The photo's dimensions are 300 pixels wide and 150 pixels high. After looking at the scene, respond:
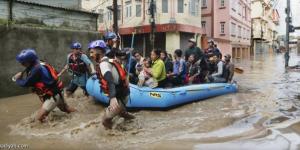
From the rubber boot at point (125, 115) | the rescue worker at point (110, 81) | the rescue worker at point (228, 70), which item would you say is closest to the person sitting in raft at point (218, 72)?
the rescue worker at point (228, 70)

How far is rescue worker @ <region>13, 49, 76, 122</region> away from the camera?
6.52m

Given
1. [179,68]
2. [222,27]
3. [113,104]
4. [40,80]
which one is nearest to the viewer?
[113,104]

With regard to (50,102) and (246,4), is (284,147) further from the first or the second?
(246,4)

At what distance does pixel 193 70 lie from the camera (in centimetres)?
1098

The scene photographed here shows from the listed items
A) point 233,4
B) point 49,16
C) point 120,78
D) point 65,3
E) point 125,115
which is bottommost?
point 125,115

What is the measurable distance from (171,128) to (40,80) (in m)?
2.55

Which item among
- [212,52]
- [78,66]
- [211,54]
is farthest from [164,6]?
[78,66]

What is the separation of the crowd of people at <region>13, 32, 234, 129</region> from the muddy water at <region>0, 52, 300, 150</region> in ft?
1.01

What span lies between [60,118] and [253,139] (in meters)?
3.84

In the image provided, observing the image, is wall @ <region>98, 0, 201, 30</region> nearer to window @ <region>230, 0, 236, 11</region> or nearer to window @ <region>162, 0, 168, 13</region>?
window @ <region>162, 0, 168, 13</region>

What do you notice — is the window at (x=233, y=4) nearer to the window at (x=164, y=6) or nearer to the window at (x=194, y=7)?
the window at (x=194, y=7)

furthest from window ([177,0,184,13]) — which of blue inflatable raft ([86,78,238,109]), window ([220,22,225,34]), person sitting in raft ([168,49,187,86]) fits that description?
blue inflatable raft ([86,78,238,109])

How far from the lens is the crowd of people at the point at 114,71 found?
A: 6031mm

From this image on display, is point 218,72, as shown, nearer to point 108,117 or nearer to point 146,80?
point 146,80
